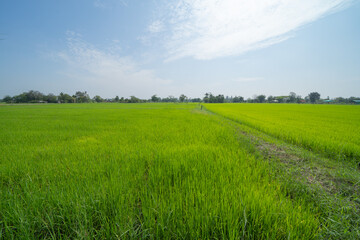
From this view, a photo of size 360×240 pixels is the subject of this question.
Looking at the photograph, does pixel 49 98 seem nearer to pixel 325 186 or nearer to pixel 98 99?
pixel 98 99

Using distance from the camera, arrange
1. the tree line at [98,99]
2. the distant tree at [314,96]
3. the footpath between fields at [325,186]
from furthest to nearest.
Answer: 1. the distant tree at [314,96]
2. the tree line at [98,99]
3. the footpath between fields at [325,186]

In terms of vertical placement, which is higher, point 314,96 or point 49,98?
point 49,98

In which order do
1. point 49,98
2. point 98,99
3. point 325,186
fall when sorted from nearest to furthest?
point 325,186 → point 49,98 → point 98,99

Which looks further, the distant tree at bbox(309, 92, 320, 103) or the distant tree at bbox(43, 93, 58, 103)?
the distant tree at bbox(309, 92, 320, 103)

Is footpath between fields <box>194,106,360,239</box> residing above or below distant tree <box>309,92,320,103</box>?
below

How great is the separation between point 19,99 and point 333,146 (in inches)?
4401

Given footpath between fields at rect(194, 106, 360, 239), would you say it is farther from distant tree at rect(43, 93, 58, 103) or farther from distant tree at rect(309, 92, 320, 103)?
distant tree at rect(309, 92, 320, 103)

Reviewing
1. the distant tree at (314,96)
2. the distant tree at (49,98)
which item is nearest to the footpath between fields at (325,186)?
the distant tree at (49,98)

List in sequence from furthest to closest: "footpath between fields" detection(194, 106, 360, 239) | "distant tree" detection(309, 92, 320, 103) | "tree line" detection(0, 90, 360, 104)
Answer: "distant tree" detection(309, 92, 320, 103) < "tree line" detection(0, 90, 360, 104) < "footpath between fields" detection(194, 106, 360, 239)

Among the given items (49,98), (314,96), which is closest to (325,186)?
(49,98)

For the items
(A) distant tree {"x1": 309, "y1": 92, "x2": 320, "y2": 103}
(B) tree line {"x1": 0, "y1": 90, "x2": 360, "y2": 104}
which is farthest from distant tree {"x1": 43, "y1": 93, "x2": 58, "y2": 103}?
(A) distant tree {"x1": 309, "y1": 92, "x2": 320, "y2": 103}

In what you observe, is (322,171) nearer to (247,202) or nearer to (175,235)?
(247,202)

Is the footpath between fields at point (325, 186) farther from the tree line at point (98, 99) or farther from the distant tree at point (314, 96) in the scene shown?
the distant tree at point (314, 96)

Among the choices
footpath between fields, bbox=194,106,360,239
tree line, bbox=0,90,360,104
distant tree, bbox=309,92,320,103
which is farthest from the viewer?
distant tree, bbox=309,92,320,103
